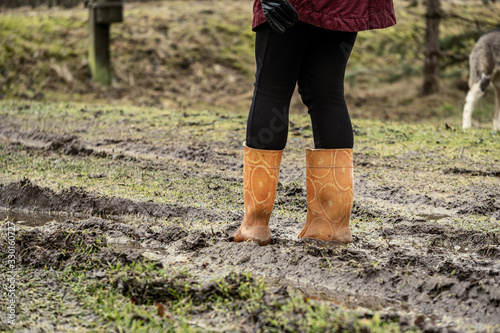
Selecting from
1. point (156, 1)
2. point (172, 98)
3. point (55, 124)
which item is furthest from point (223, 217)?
point (156, 1)

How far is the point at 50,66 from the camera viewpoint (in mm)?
11414

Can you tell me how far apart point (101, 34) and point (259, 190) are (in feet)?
31.4

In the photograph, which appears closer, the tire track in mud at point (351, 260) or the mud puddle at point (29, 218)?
the tire track in mud at point (351, 260)

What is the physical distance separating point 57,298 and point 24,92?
363 inches

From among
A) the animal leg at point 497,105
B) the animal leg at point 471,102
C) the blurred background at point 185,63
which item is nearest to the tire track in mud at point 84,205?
the animal leg at point 497,105

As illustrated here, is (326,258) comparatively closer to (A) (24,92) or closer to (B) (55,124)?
(B) (55,124)

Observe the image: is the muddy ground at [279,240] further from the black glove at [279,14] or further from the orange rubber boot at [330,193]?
the black glove at [279,14]

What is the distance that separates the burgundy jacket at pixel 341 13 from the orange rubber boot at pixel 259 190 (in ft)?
2.26

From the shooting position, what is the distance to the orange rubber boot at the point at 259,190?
2.91m

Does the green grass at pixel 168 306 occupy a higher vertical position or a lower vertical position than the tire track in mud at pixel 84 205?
lower

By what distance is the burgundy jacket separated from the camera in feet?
8.66

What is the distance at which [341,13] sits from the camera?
→ 2666mm

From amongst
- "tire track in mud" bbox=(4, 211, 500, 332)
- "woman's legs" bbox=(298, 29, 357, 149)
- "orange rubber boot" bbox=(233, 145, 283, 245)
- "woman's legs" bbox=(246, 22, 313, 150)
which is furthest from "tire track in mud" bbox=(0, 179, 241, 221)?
"woman's legs" bbox=(298, 29, 357, 149)

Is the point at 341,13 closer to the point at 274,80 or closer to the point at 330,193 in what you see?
the point at 274,80
